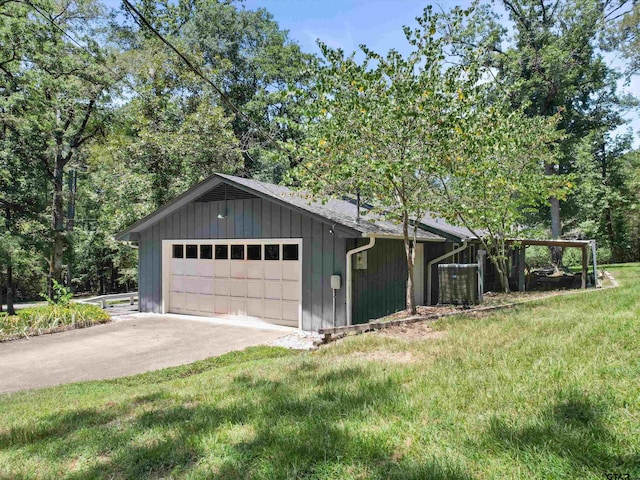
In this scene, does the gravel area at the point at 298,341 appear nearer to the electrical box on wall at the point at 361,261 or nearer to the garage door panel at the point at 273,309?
the garage door panel at the point at 273,309

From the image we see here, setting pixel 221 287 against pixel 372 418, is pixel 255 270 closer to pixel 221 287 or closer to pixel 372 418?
pixel 221 287

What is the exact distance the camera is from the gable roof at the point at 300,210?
8344 millimetres

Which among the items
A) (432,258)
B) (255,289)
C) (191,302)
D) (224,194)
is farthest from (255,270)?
(432,258)

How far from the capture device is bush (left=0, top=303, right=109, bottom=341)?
27.9ft

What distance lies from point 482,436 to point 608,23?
26.0 m

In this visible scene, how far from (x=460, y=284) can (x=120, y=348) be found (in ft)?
23.7

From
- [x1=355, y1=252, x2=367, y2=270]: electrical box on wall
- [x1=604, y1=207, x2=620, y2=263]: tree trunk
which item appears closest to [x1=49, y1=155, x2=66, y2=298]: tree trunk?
[x1=355, y1=252, x2=367, y2=270]: electrical box on wall

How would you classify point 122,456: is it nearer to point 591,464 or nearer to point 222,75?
point 591,464

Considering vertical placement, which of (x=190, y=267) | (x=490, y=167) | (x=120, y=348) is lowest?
(x=120, y=348)

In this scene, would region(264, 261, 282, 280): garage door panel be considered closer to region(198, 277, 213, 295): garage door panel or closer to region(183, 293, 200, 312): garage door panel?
region(198, 277, 213, 295): garage door panel

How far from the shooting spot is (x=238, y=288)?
10.2 meters

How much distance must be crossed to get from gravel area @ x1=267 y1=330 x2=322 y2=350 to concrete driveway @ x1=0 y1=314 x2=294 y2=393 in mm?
269

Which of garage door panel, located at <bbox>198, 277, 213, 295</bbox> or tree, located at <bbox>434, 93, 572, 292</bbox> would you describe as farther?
garage door panel, located at <bbox>198, 277, 213, 295</bbox>

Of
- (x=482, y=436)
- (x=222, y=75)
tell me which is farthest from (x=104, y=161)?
(x=482, y=436)
